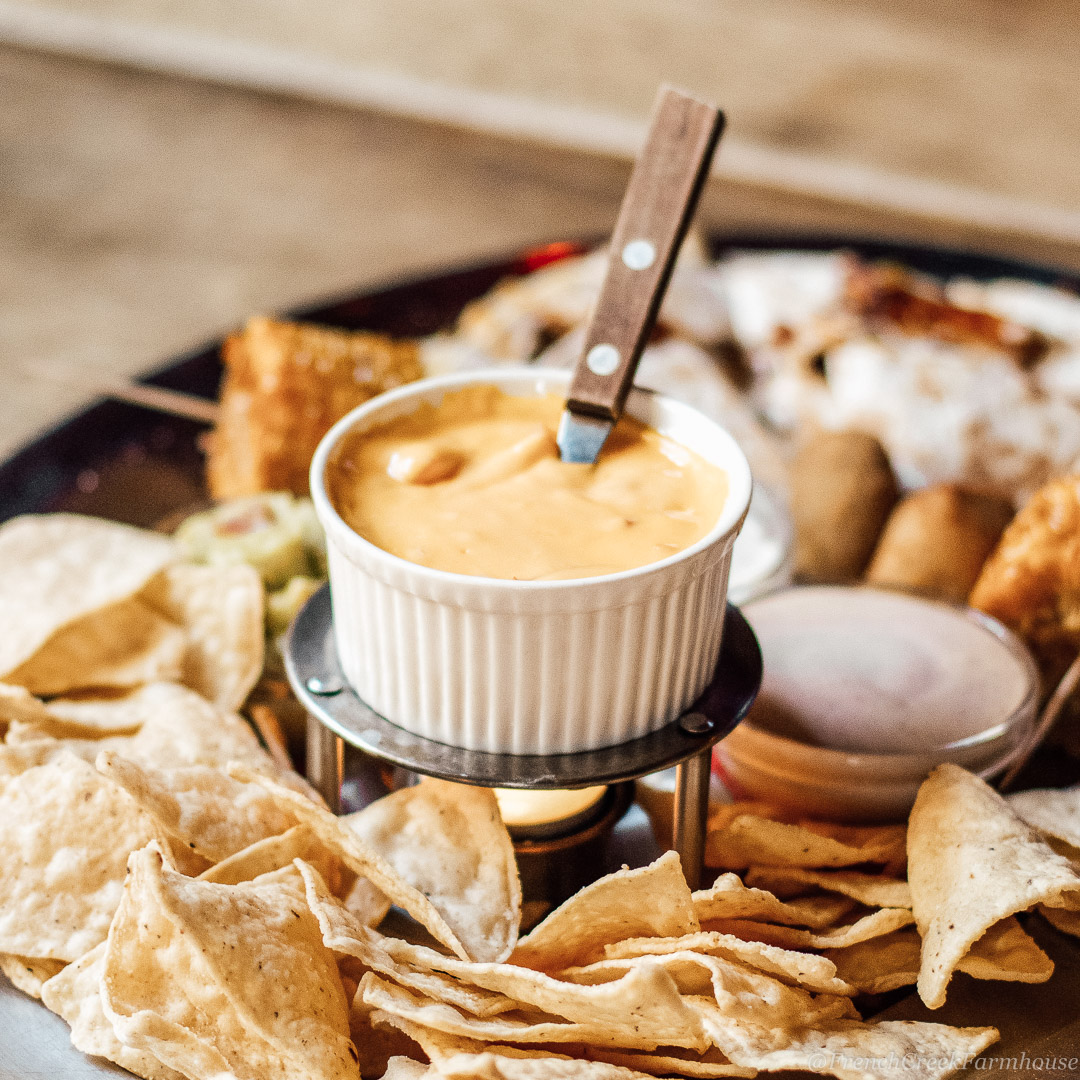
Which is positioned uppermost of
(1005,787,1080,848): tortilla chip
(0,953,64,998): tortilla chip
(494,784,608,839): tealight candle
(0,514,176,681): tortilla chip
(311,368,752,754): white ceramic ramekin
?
(311,368,752,754): white ceramic ramekin

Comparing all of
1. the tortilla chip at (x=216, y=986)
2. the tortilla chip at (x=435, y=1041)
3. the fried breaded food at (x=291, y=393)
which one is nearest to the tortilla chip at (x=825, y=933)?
the tortilla chip at (x=435, y=1041)

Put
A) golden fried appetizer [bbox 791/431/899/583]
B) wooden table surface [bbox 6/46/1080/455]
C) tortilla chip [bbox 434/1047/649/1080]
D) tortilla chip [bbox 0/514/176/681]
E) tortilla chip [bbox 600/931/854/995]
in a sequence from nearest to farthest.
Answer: tortilla chip [bbox 434/1047/649/1080] < tortilla chip [bbox 600/931/854/995] < tortilla chip [bbox 0/514/176/681] < golden fried appetizer [bbox 791/431/899/583] < wooden table surface [bbox 6/46/1080/455]

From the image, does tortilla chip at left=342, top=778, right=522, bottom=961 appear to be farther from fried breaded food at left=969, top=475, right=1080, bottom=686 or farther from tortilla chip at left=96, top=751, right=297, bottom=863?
fried breaded food at left=969, top=475, right=1080, bottom=686

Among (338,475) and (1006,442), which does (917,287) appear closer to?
(1006,442)

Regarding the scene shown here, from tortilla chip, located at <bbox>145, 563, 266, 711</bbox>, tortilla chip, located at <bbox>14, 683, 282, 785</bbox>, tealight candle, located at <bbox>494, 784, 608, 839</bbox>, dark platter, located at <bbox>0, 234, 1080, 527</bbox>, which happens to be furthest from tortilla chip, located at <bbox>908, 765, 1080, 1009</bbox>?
dark platter, located at <bbox>0, 234, 1080, 527</bbox>

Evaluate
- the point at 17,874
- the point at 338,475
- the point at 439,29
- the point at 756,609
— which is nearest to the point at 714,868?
the point at 756,609

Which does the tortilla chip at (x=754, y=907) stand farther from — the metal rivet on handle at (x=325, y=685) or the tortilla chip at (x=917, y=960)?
the metal rivet on handle at (x=325, y=685)
